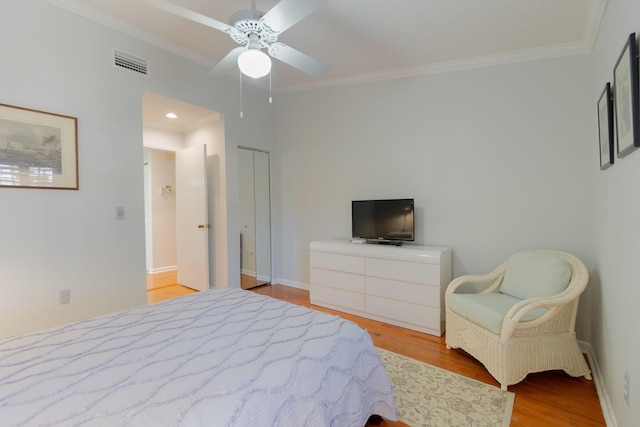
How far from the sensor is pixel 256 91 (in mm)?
4074

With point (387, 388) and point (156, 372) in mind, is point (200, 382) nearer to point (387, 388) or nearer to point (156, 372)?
point (156, 372)

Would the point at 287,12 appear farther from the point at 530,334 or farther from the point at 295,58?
the point at 530,334

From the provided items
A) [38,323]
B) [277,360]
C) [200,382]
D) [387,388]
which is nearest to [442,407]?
[387,388]

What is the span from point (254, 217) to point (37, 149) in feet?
8.03

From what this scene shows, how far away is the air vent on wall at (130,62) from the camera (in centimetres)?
266

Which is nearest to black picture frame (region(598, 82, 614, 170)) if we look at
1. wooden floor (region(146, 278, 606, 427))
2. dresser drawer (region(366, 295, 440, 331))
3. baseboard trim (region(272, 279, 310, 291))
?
wooden floor (region(146, 278, 606, 427))

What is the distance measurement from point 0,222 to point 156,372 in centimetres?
196

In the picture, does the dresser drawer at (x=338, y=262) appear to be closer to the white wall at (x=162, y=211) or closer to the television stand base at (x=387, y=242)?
the television stand base at (x=387, y=242)

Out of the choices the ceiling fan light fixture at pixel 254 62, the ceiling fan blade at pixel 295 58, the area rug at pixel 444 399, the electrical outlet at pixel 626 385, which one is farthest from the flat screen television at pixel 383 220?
the ceiling fan light fixture at pixel 254 62

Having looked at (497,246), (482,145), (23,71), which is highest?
(23,71)

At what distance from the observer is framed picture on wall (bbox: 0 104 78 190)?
6.95 ft

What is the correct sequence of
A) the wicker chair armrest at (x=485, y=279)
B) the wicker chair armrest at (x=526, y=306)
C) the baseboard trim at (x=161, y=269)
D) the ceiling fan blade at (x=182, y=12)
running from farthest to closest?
the baseboard trim at (x=161, y=269), the wicker chair armrest at (x=485, y=279), the wicker chair armrest at (x=526, y=306), the ceiling fan blade at (x=182, y=12)

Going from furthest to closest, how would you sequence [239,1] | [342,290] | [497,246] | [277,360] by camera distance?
[342,290]
[497,246]
[239,1]
[277,360]

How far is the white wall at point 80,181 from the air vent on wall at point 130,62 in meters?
0.04
